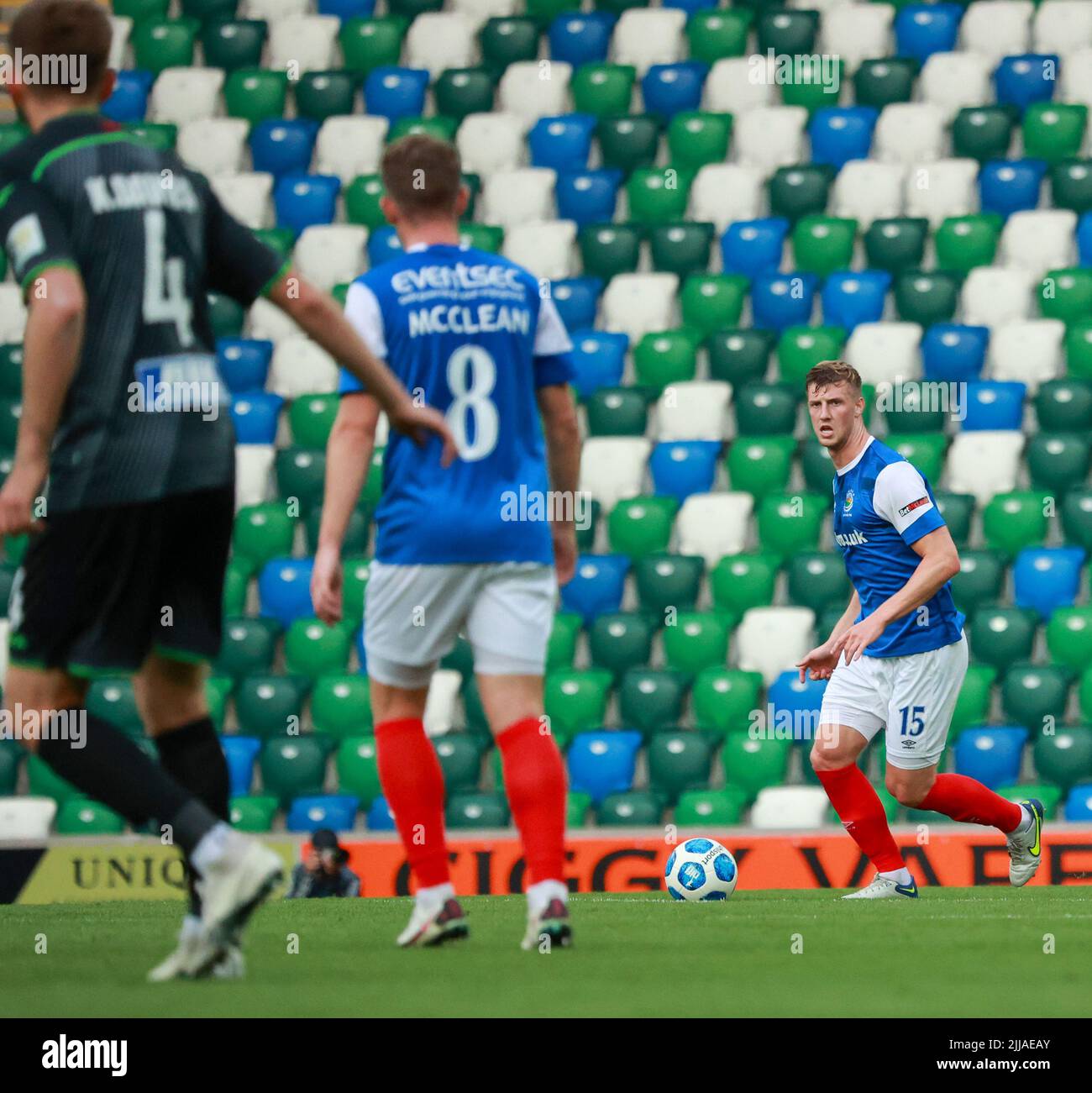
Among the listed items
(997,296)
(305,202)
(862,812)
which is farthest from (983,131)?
(862,812)

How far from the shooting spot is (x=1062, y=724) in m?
10.1

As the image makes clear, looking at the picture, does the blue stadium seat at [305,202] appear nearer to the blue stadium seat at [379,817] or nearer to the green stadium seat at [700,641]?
the green stadium seat at [700,641]

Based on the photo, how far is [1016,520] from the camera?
1093 cm

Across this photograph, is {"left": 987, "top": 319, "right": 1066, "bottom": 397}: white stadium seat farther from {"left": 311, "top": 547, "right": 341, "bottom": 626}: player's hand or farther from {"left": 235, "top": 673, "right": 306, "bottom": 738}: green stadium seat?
{"left": 311, "top": 547, "right": 341, "bottom": 626}: player's hand

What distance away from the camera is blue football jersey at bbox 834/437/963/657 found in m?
6.56

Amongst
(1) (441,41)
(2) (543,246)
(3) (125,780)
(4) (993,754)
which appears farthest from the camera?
(1) (441,41)

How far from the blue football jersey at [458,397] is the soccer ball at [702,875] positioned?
2.70 m

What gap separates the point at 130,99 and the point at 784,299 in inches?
206

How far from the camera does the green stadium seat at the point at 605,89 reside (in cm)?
1380

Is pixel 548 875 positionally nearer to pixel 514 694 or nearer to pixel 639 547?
pixel 514 694

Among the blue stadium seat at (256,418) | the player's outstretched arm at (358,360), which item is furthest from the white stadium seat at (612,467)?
the player's outstretched arm at (358,360)

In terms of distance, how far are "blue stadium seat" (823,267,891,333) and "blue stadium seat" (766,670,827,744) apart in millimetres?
2899

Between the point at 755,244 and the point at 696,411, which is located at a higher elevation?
the point at 755,244

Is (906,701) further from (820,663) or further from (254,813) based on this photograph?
(254,813)
